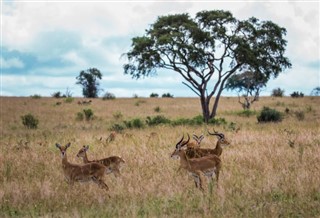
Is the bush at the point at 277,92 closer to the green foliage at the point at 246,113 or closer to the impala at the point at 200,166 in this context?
the green foliage at the point at 246,113

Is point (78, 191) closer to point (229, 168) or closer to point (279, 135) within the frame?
point (229, 168)

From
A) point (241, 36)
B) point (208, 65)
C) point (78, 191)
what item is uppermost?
point (241, 36)

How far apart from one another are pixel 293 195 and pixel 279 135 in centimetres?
904

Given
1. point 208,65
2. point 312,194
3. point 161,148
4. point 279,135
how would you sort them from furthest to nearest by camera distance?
1. point 208,65
2. point 279,135
3. point 161,148
4. point 312,194

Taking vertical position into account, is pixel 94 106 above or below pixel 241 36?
below

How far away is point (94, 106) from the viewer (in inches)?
1816

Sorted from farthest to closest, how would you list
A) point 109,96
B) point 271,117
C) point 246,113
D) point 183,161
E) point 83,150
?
point 109,96 → point 246,113 → point 271,117 → point 83,150 → point 183,161

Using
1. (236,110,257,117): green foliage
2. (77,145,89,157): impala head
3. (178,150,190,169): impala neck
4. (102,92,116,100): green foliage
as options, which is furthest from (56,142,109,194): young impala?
(102,92,116,100): green foliage

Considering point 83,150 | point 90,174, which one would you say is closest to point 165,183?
point 90,174

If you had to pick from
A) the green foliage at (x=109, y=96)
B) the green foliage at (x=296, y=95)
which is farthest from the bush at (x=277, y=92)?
the green foliage at (x=109, y=96)

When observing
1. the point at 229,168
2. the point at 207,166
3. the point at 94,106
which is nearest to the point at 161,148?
the point at 229,168

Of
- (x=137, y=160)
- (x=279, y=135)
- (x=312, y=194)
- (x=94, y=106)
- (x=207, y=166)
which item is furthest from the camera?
(x=94, y=106)

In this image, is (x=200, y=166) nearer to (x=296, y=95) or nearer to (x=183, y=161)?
(x=183, y=161)

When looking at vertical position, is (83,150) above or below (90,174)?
above
